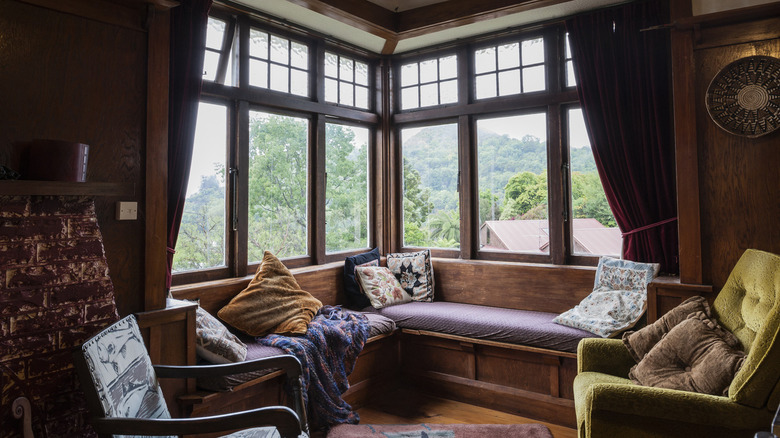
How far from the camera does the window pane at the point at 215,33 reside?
10.9 feet

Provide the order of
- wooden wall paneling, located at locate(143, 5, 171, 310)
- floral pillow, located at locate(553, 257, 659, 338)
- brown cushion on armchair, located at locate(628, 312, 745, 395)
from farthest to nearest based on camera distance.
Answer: floral pillow, located at locate(553, 257, 659, 338) → wooden wall paneling, located at locate(143, 5, 171, 310) → brown cushion on armchair, located at locate(628, 312, 745, 395)

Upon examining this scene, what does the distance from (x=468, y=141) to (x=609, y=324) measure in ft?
6.53

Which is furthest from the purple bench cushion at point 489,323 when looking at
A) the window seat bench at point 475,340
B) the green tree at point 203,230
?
the green tree at point 203,230

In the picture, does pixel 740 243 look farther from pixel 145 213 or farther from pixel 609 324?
pixel 145 213

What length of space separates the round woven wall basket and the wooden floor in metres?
2.08

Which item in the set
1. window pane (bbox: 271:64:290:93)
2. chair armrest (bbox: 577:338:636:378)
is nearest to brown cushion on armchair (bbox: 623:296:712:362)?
chair armrest (bbox: 577:338:636:378)

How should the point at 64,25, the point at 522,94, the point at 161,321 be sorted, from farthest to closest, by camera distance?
the point at 522,94 < the point at 161,321 < the point at 64,25

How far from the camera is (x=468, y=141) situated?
4.25m

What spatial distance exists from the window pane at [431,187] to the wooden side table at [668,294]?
1.84 meters

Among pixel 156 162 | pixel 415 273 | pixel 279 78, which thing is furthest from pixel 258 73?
pixel 415 273

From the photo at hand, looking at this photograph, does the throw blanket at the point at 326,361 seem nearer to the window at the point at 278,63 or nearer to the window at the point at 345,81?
the window at the point at 278,63

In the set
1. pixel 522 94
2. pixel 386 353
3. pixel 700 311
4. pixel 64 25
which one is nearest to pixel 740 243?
pixel 700 311

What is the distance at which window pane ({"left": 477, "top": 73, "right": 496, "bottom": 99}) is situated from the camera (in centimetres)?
416

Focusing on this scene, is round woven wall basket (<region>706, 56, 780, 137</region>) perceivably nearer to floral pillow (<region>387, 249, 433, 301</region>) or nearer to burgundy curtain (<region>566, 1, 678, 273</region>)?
burgundy curtain (<region>566, 1, 678, 273</region>)
